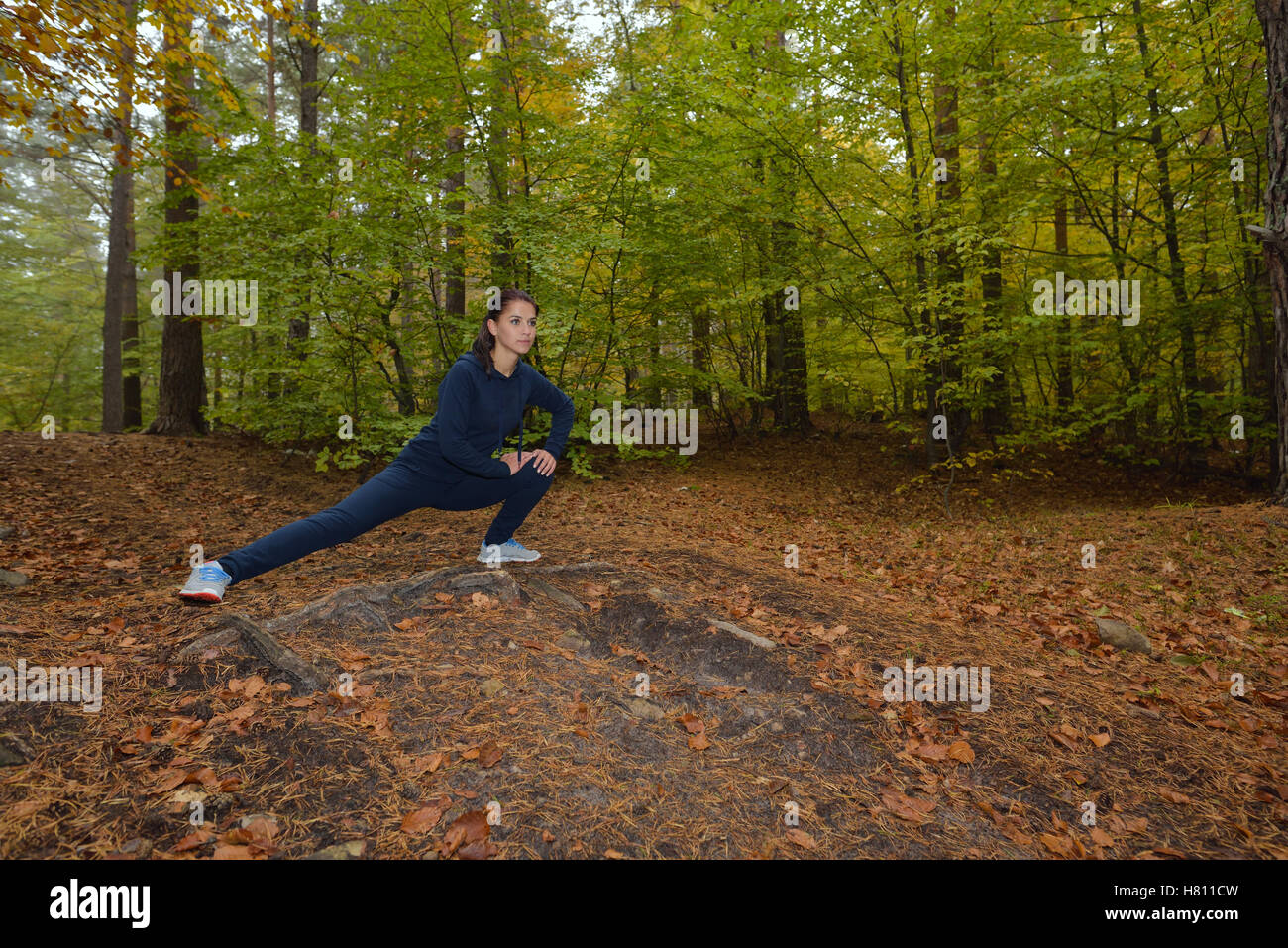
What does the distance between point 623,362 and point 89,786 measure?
7851 millimetres

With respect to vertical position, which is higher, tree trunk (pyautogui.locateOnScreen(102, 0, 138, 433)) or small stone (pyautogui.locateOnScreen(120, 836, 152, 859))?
tree trunk (pyautogui.locateOnScreen(102, 0, 138, 433))

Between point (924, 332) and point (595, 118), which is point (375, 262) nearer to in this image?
point (595, 118)

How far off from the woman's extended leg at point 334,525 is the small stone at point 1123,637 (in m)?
4.94

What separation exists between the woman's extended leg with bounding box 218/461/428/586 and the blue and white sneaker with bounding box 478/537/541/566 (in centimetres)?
73

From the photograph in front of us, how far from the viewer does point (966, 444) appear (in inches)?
461

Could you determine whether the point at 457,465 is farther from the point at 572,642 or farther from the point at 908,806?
the point at 908,806

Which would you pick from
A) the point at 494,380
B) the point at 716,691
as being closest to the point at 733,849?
the point at 716,691

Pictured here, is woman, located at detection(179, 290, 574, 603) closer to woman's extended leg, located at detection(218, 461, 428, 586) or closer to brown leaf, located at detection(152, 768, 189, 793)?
woman's extended leg, located at detection(218, 461, 428, 586)

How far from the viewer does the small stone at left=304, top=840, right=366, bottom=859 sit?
1.91m

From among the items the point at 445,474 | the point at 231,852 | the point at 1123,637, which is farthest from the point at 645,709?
the point at 1123,637

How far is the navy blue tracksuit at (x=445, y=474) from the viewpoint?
342 centimetres

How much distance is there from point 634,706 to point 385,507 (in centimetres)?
197

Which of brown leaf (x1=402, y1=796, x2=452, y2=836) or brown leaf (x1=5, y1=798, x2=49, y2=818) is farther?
brown leaf (x1=402, y1=796, x2=452, y2=836)

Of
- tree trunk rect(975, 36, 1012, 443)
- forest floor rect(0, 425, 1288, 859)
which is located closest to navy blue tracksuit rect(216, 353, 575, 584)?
forest floor rect(0, 425, 1288, 859)
